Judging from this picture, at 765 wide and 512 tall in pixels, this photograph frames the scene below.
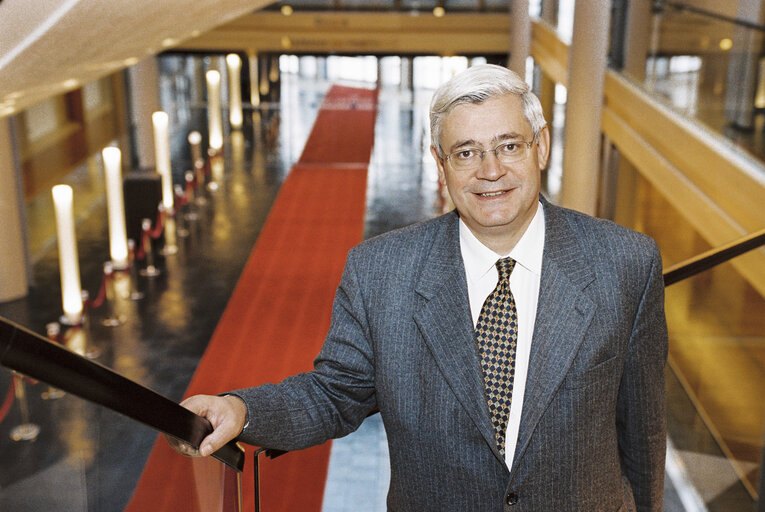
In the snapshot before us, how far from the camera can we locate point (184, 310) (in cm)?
944

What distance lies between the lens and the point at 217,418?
66.4 inches

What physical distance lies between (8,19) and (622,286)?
8.62ft

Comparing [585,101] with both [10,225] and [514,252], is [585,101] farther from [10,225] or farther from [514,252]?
[514,252]

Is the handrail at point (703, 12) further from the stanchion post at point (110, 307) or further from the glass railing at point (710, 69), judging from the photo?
the stanchion post at point (110, 307)

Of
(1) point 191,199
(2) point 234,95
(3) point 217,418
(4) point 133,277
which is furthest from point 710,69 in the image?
(2) point 234,95

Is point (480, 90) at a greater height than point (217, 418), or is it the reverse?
point (480, 90)

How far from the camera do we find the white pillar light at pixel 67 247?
8055mm

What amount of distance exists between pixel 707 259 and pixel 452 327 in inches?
48.7

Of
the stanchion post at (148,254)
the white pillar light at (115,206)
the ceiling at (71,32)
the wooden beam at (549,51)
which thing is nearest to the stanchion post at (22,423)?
the ceiling at (71,32)

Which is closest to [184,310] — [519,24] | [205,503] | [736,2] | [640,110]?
[640,110]

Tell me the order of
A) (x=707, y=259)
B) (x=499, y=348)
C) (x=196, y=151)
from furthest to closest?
(x=196, y=151) → (x=707, y=259) → (x=499, y=348)

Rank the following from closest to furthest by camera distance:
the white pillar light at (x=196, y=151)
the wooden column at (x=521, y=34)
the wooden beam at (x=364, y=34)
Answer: the white pillar light at (x=196, y=151) < the wooden column at (x=521, y=34) < the wooden beam at (x=364, y=34)

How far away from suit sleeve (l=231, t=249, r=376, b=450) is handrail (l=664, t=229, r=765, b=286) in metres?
1.14

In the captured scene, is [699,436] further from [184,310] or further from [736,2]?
[736,2]
